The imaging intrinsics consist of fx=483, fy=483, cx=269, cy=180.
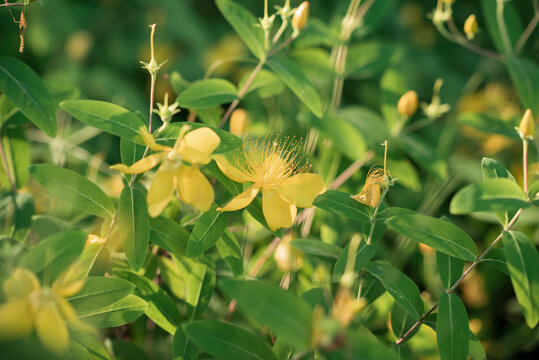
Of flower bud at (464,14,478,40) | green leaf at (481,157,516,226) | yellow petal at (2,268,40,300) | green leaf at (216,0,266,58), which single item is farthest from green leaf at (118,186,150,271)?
flower bud at (464,14,478,40)

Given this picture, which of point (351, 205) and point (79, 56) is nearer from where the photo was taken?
point (351, 205)

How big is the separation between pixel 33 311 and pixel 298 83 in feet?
1.88

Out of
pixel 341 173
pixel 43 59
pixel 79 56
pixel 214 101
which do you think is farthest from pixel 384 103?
pixel 43 59

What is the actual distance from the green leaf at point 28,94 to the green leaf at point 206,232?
0.29m

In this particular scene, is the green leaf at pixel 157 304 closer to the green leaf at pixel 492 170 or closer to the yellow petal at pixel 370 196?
the yellow petal at pixel 370 196

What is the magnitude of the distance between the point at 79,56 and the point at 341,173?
110 centimetres

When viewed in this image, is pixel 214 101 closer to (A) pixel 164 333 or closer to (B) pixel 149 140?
(B) pixel 149 140

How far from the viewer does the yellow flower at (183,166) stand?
64 cm

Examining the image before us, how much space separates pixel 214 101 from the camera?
34.7 inches

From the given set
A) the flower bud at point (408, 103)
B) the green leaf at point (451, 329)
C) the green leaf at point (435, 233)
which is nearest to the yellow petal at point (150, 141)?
the green leaf at point (435, 233)

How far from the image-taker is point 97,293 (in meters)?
0.65

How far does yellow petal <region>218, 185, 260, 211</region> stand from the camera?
0.70m

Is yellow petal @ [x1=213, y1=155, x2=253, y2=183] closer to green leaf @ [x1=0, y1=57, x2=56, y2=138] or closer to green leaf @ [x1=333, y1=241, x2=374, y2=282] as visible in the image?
green leaf @ [x1=333, y1=241, x2=374, y2=282]

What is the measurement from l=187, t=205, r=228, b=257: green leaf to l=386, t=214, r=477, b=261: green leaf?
0.81 feet
